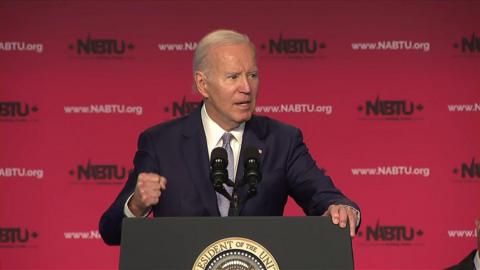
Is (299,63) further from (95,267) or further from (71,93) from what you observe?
(95,267)

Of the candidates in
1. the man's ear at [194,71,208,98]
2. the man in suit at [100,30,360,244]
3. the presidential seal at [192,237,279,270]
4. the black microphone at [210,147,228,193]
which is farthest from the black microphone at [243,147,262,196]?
the man's ear at [194,71,208,98]

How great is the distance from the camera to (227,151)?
2396 mm

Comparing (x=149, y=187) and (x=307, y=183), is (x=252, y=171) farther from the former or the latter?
(x=307, y=183)

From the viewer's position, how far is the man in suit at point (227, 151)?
2.33 m

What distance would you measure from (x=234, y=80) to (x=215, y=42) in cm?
13

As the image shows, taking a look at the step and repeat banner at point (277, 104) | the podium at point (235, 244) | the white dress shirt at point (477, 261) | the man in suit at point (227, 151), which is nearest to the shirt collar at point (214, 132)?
the man in suit at point (227, 151)

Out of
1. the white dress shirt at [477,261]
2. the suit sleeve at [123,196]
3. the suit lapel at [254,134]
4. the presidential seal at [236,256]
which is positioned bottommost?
the white dress shirt at [477,261]

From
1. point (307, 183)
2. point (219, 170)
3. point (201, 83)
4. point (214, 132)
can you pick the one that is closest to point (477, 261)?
point (307, 183)

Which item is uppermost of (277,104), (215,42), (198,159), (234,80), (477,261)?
(277,104)

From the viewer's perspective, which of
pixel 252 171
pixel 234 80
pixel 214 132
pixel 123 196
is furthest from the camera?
pixel 214 132

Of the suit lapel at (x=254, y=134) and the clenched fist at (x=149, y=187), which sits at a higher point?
the suit lapel at (x=254, y=134)

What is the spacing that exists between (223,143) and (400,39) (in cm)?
257

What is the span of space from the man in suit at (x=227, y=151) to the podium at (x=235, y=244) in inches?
14.2

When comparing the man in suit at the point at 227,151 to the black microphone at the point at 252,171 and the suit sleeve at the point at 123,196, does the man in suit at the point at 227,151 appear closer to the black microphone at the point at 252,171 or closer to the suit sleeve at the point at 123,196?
the suit sleeve at the point at 123,196
